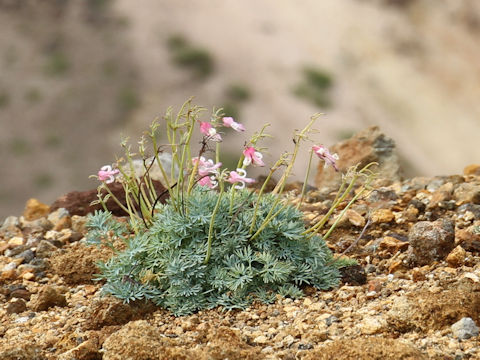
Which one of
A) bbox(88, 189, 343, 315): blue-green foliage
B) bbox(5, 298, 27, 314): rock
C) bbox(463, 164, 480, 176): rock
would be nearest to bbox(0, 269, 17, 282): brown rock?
bbox(5, 298, 27, 314): rock

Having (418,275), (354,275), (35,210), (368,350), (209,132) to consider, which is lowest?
Result: (368,350)

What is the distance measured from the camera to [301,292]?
4.02 m

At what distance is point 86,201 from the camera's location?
19.9ft

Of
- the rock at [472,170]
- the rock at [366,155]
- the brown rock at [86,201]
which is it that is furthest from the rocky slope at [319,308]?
the rock at [366,155]

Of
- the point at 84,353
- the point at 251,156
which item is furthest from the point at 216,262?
the point at 84,353

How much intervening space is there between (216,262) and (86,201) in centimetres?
228

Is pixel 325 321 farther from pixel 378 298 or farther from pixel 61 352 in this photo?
pixel 61 352

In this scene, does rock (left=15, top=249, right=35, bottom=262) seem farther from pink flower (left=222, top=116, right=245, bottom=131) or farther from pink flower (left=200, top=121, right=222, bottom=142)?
pink flower (left=222, top=116, right=245, bottom=131)

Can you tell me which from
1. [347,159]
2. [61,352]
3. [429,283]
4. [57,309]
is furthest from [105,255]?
[347,159]

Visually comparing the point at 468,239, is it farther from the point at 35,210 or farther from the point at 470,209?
the point at 35,210

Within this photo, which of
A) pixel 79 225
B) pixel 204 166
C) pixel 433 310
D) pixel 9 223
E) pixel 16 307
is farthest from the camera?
pixel 9 223

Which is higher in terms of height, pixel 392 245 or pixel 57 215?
pixel 57 215

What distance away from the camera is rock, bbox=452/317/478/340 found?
10.9ft

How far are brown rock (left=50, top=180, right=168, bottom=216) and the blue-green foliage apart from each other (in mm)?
1629
